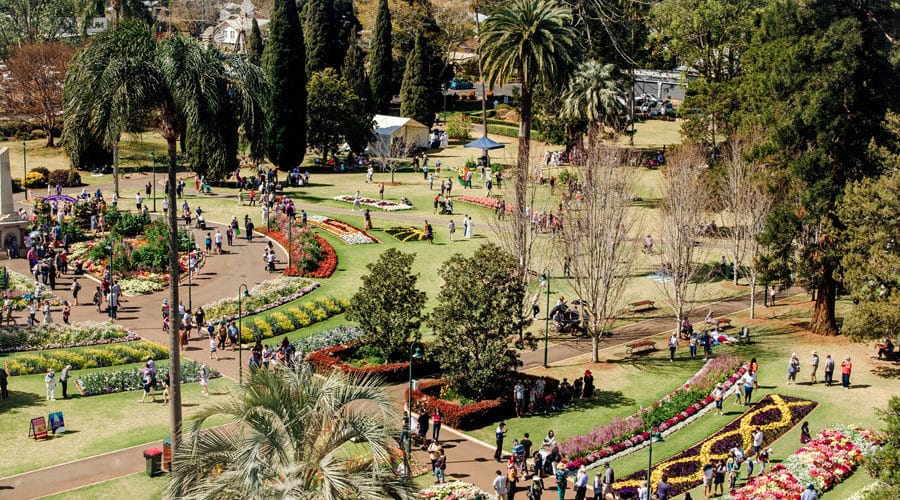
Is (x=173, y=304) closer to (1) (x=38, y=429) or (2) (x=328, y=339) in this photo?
(1) (x=38, y=429)

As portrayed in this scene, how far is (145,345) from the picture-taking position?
4469cm

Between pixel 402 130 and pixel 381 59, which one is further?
pixel 381 59

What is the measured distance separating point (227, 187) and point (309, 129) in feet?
35.2

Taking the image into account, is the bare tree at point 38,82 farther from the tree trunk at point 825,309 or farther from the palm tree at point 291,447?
the palm tree at point 291,447

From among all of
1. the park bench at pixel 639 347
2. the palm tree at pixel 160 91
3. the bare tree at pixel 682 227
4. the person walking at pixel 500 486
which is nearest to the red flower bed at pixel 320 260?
the park bench at pixel 639 347

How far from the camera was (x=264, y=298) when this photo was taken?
169 ft

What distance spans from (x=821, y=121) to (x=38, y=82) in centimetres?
6583

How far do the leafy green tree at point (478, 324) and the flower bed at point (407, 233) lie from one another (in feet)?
73.7

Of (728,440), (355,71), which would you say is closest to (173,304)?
(728,440)

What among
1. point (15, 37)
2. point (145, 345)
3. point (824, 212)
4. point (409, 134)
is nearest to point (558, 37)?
point (824, 212)

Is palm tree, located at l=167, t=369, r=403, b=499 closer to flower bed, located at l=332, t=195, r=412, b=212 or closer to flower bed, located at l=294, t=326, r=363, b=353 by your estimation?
flower bed, located at l=294, t=326, r=363, b=353

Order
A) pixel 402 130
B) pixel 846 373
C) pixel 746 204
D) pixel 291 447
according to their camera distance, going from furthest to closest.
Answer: pixel 402 130, pixel 746 204, pixel 846 373, pixel 291 447

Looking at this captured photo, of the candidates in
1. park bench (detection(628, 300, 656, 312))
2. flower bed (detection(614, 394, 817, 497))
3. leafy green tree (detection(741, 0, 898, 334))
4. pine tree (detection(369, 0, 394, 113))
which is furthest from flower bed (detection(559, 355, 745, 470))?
pine tree (detection(369, 0, 394, 113))

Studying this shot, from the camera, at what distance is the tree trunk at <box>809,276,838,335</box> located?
48.3 m
